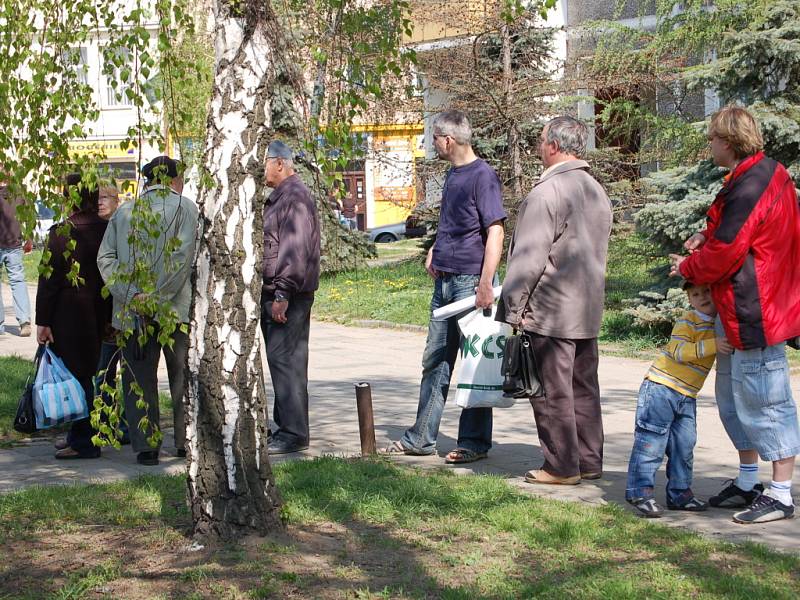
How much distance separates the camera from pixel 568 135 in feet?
21.5

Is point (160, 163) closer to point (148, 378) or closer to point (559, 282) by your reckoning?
point (559, 282)

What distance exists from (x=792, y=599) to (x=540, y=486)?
89.7 inches

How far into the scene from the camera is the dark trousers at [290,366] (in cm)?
780

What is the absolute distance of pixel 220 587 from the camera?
470 centimetres

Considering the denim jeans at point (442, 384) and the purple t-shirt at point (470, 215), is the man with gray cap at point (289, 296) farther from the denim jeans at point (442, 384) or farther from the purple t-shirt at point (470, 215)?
the purple t-shirt at point (470, 215)

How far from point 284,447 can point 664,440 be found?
2.85m

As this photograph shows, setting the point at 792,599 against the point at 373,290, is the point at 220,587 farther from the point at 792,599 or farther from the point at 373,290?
the point at 373,290

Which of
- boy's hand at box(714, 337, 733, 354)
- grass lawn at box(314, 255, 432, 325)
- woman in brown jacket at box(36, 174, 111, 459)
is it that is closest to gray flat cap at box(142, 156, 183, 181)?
woman in brown jacket at box(36, 174, 111, 459)

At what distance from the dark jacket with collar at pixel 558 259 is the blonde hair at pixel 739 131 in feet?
3.35

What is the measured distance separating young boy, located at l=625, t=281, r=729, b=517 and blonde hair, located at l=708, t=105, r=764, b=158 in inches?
28.9

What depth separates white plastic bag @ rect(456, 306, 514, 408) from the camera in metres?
6.99

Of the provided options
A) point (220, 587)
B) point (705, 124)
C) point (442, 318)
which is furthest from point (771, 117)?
point (220, 587)

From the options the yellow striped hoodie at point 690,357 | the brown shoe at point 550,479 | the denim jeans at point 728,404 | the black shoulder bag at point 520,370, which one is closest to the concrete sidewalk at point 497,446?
the brown shoe at point 550,479

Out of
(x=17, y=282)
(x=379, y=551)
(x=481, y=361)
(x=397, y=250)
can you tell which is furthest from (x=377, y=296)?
(x=397, y=250)
